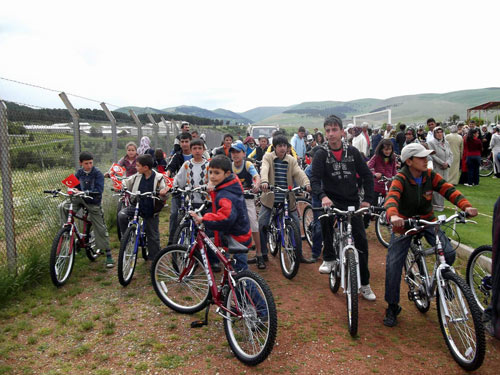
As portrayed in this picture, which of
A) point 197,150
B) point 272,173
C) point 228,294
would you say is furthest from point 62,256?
point 272,173

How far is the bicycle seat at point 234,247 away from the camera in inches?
156

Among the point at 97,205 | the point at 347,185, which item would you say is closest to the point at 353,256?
the point at 347,185

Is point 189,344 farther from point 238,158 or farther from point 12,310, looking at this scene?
point 238,158

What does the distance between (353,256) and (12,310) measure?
166 inches

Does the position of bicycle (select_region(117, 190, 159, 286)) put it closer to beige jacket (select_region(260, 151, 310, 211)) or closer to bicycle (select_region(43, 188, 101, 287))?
bicycle (select_region(43, 188, 101, 287))

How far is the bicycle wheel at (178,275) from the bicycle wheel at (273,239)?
1.94 m

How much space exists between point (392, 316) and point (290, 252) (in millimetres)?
1958

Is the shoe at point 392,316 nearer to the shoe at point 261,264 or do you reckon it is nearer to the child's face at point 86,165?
the shoe at point 261,264

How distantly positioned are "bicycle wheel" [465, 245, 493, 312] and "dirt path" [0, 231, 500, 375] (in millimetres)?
546

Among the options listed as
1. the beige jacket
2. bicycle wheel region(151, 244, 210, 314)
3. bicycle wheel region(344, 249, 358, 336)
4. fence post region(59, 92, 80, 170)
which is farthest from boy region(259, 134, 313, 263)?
fence post region(59, 92, 80, 170)

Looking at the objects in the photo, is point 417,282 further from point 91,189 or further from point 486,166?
point 486,166

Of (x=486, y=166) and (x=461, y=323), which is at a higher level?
(x=461, y=323)

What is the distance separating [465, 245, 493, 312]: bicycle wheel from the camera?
14.2 ft

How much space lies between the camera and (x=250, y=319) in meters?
3.76
